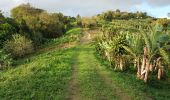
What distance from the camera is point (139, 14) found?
5128 inches

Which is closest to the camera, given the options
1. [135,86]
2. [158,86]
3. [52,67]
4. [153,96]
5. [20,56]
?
[153,96]

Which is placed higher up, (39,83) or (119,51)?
(119,51)

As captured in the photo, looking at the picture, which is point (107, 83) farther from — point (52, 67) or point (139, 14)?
point (139, 14)

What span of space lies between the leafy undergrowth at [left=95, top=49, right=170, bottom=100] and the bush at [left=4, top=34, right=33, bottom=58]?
840 inches

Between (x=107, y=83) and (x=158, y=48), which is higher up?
(x=158, y=48)

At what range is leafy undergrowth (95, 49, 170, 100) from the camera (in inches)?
1126

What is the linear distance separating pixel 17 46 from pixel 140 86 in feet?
94.4

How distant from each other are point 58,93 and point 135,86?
7163 millimetres

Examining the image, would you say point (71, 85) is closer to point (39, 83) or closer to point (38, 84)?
point (39, 83)

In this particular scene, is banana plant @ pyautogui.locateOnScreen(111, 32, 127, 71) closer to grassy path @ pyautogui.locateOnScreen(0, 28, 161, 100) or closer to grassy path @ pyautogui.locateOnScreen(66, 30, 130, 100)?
grassy path @ pyautogui.locateOnScreen(0, 28, 161, 100)

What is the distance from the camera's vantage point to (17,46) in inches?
2223

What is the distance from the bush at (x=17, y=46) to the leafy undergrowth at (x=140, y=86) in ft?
70.0

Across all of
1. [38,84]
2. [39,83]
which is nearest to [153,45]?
[39,83]

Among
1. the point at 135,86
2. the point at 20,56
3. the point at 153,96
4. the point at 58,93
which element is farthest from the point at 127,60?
the point at 20,56
